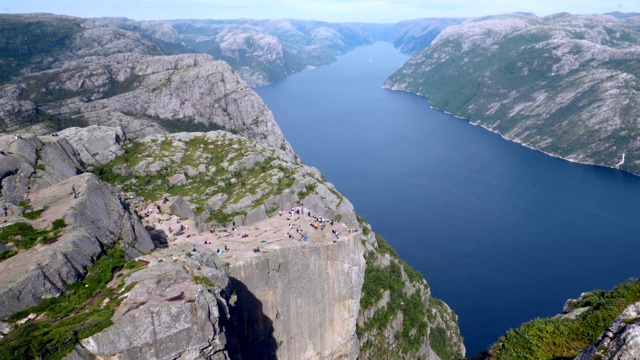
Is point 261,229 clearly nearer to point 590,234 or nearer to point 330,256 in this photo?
point 330,256

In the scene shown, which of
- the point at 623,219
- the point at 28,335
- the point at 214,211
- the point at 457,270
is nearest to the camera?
the point at 28,335

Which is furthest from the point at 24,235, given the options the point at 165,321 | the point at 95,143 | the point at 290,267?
the point at 95,143

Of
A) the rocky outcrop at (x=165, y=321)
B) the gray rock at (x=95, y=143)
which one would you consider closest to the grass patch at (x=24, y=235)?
the rocky outcrop at (x=165, y=321)

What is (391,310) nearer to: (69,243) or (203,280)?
(203,280)

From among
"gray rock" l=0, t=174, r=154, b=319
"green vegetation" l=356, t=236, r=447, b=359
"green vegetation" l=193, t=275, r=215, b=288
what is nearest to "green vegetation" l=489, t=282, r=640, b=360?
"green vegetation" l=193, t=275, r=215, b=288

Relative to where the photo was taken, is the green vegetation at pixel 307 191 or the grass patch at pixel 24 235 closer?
the grass patch at pixel 24 235

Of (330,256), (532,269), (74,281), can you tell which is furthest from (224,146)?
(532,269)

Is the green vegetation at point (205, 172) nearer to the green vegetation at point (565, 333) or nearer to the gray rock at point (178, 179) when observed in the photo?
the gray rock at point (178, 179)
